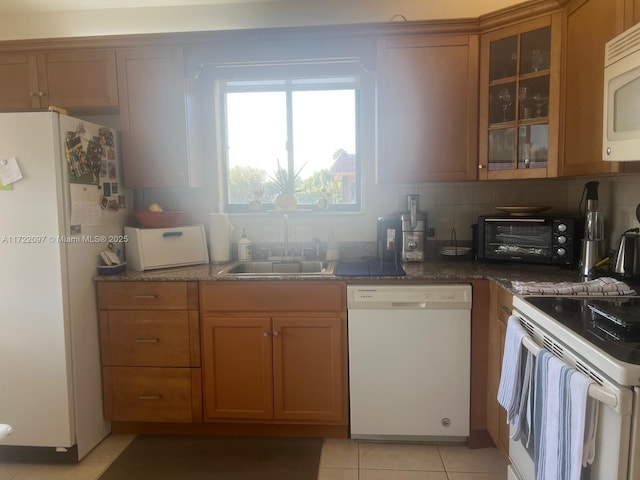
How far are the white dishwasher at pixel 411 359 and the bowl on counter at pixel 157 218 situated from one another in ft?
3.90

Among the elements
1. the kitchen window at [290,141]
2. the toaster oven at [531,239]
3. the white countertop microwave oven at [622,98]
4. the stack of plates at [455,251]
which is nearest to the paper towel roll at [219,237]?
the kitchen window at [290,141]

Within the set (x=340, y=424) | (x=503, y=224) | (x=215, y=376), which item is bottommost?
(x=340, y=424)

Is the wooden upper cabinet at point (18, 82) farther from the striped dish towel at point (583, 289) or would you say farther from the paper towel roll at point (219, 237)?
the striped dish towel at point (583, 289)

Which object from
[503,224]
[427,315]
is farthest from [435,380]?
[503,224]

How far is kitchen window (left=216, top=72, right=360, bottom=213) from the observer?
2.92 meters

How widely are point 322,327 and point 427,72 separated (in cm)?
149

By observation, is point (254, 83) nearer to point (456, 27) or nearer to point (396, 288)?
point (456, 27)

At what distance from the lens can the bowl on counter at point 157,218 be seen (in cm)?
261

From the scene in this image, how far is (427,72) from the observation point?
242 centimetres

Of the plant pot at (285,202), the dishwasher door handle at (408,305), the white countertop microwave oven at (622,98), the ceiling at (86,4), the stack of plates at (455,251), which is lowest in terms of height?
the dishwasher door handle at (408,305)

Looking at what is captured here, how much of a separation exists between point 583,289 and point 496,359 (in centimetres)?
53

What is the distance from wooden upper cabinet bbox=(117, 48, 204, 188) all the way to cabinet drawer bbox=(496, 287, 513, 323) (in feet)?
5.93

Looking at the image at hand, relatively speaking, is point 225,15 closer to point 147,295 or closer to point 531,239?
point 147,295

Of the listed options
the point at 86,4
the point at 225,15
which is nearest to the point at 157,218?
the point at 225,15
